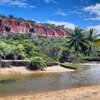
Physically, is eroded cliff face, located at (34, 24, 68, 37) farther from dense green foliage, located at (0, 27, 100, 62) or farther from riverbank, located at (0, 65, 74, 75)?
riverbank, located at (0, 65, 74, 75)

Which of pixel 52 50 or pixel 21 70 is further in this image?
pixel 52 50

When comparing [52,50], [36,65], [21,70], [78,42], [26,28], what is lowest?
[21,70]

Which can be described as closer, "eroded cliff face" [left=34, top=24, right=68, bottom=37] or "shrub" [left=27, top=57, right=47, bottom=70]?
"shrub" [left=27, top=57, right=47, bottom=70]

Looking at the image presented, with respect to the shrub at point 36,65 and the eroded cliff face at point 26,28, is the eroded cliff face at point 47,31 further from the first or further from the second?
the shrub at point 36,65

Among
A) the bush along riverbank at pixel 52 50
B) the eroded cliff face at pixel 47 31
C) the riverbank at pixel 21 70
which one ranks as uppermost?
the eroded cliff face at pixel 47 31

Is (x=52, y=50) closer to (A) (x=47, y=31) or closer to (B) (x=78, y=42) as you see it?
(B) (x=78, y=42)

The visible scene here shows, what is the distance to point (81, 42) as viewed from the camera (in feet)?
266

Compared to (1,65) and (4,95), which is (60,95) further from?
(1,65)

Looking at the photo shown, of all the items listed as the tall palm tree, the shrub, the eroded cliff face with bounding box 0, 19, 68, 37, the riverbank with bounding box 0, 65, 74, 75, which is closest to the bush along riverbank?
the tall palm tree

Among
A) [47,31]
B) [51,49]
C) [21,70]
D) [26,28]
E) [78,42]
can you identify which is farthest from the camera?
[47,31]

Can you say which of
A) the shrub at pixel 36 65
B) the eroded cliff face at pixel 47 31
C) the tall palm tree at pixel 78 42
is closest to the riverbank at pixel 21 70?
the shrub at pixel 36 65

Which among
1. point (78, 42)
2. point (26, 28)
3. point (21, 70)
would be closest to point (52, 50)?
point (78, 42)

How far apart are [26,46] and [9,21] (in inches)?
4372

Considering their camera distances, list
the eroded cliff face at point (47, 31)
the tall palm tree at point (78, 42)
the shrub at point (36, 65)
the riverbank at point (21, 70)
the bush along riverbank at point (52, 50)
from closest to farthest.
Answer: the riverbank at point (21, 70) < the shrub at point (36, 65) < the bush along riverbank at point (52, 50) < the tall palm tree at point (78, 42) < the eroded cliff face at point (47, 31)
